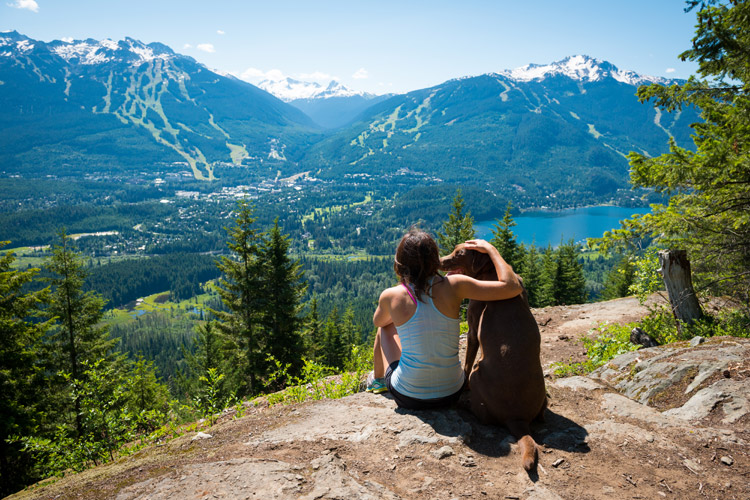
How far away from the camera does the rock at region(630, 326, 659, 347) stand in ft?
24.1

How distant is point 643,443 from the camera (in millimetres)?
3795

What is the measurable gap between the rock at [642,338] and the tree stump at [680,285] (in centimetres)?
77

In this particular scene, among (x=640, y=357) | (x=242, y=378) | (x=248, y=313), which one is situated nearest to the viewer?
(x=640, y=357)

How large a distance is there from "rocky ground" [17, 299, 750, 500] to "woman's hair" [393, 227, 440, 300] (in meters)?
Result: 1.54

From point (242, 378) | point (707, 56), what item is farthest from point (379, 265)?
point (707, 56)

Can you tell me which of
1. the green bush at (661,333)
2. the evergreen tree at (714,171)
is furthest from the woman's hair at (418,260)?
the evergreen tree at (714,171)

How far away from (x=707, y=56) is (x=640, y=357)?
6.05m

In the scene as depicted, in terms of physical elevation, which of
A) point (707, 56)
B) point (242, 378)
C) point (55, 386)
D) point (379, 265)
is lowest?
point (379, 265)

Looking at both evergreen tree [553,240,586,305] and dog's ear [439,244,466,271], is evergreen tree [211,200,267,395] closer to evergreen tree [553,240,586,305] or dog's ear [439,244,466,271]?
dog's ear [439,244,466,271]

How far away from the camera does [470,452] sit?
3.62 meters

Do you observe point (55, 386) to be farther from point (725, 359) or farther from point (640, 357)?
point (725, 359)

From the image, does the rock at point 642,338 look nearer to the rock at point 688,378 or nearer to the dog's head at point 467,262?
the rock at point 688,378

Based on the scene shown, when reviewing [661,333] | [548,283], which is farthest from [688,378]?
[548,283]

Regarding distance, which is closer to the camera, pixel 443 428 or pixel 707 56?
pixel 443 428
